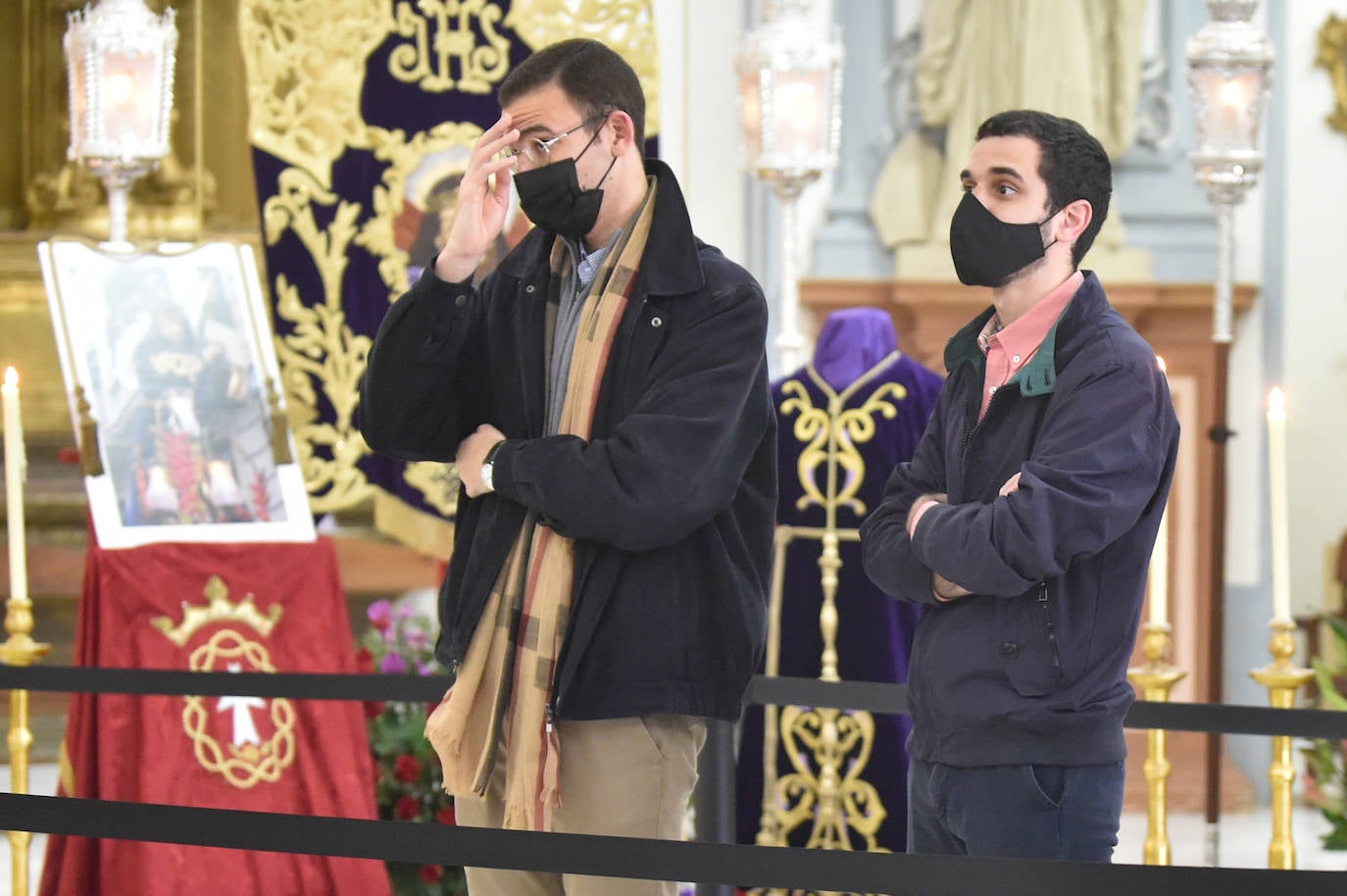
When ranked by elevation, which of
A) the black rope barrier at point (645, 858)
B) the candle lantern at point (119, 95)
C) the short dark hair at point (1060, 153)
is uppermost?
the candle lantern at point (119, 95)

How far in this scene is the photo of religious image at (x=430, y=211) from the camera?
5.63m

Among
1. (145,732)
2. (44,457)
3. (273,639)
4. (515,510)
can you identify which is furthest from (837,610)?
(44,457)

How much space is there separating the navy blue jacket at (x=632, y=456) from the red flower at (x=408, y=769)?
2345 millimetres

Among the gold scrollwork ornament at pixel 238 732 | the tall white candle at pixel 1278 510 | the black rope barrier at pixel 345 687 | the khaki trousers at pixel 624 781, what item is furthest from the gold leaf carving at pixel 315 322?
the khaki trousers at pixel 624 781

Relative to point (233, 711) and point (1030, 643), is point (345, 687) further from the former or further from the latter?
point (233, 711)

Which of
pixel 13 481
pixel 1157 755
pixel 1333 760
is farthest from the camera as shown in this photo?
pixel 1333 760

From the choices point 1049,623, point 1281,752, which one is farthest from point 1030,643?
point 1281,752

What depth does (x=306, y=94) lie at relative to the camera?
5.60 metres

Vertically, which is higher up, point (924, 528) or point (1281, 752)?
→ point (924, 528)

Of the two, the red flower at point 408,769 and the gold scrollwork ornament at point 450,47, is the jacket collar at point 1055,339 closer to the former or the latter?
the red flower at point 408,769

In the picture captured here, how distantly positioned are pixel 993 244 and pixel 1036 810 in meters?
0.69

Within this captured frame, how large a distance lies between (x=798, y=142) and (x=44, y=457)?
3110 mm

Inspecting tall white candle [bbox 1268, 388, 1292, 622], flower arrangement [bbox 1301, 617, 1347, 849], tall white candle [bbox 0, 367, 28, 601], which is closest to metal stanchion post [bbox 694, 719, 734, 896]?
tall white candle [bbox 1268, 388, 1292, 622]

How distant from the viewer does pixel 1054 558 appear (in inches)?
85.0
